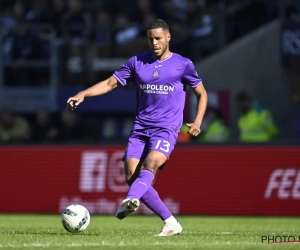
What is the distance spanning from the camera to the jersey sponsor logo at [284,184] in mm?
15383

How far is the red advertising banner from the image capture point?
15.5 m

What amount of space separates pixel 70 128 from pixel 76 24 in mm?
2767

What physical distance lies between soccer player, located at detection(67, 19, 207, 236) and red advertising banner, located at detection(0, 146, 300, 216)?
595 cm

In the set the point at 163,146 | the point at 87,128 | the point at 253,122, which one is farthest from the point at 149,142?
the point at 87,128

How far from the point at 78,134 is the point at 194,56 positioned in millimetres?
3297

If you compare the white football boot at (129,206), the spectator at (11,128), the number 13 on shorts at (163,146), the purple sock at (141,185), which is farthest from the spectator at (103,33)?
the white football boot at (129,206)

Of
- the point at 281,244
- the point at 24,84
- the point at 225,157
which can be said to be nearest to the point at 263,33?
the point at 225,157

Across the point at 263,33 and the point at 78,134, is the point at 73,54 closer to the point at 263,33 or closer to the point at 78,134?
the point at 78,134

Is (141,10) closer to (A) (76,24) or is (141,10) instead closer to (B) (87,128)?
(A) (76,24)

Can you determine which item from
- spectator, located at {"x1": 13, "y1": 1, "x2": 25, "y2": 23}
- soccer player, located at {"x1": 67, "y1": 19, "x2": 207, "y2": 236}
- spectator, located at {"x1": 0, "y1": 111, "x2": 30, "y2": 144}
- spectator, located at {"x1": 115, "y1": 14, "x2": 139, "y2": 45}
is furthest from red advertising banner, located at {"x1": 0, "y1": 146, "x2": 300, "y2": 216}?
soccer player, located at {"x1": 67, "y1": 19, "x2": 207, "y2": 236}

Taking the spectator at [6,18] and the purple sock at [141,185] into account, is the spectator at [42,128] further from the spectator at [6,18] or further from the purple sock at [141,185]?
the purple sock at [141,185]

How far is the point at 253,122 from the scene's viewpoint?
1658cm

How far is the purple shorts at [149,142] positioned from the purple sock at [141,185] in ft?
1.11

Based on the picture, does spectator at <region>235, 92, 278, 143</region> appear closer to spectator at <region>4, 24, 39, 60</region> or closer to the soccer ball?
spectator at <region>4, 24, 39, 60</region>
